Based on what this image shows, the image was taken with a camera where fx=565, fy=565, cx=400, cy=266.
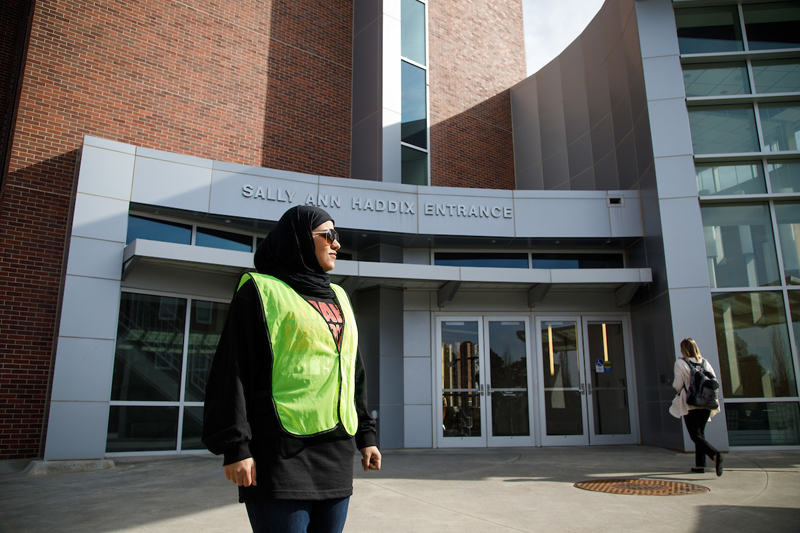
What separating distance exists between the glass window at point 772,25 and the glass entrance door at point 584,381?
6162 millimetres

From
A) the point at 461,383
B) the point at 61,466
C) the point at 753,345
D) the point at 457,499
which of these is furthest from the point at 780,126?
the point at 61,466

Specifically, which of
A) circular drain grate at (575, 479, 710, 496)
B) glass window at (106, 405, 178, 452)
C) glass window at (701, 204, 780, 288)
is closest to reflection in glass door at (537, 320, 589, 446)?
glass window at (701, 204, 780, 288)

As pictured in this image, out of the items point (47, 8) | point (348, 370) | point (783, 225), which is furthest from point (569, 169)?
point (348, 370)

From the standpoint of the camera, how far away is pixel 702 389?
283 inches

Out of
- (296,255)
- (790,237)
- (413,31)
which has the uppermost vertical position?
(413,31)

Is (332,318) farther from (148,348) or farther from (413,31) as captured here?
(413,31)

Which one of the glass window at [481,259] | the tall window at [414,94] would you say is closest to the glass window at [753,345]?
the glass window at [481,259]

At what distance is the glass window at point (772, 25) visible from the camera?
36.2ft

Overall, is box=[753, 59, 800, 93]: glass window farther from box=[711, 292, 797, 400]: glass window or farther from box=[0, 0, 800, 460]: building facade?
box=[711, 292, 797, 400]: glass window

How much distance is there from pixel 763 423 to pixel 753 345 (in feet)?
4.38

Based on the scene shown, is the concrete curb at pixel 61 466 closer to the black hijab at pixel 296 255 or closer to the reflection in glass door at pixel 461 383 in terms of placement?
the reflection in glass door at pixel 461 383

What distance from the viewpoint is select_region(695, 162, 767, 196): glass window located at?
10.7 meters

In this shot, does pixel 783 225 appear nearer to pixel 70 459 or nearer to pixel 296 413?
pixel 296 413

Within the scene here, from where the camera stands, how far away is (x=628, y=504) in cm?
538
